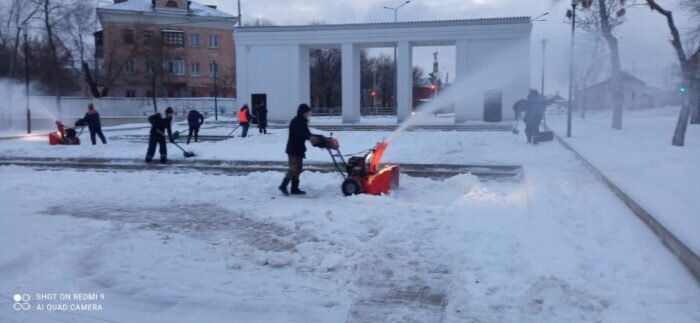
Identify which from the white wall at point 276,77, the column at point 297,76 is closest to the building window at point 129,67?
the white wall at point 276,77

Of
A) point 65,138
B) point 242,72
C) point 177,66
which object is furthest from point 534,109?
point 177,66

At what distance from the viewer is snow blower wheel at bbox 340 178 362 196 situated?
1056 cm

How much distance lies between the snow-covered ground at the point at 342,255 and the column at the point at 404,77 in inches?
1168

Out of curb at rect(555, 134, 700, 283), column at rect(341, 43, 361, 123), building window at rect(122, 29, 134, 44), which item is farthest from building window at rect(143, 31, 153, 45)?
curb at rect(555, 134, 700, 283)

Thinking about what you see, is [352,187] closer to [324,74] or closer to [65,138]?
[65,138]

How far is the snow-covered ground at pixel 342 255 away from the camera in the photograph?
5.21m

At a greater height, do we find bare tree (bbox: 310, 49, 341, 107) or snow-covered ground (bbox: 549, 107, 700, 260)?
bare tree (bbox: 310, 49, 341, 107)

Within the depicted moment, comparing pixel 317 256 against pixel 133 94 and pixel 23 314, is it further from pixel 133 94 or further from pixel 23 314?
pixel 133 94

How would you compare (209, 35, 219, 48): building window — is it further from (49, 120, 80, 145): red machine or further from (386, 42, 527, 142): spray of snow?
(49, 120, 80, 145): red machine

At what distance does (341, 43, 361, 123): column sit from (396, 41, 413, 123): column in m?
3.19

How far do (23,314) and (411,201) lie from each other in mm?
6816

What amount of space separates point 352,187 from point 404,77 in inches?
1241

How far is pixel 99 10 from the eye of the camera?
64125mm

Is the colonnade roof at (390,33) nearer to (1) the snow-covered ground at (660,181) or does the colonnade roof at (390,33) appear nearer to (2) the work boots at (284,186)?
(1) the snow-covered ground at (660,181)
